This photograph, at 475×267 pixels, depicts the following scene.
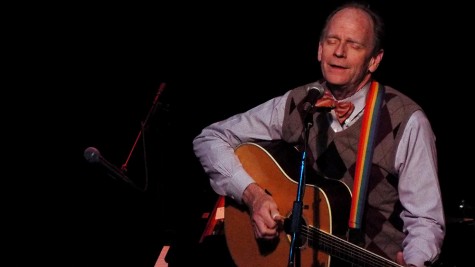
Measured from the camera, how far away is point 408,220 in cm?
220

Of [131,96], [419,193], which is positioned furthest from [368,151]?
[131,96]

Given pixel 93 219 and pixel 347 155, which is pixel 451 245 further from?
pixel 93 219

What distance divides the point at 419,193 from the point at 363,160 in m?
0.31

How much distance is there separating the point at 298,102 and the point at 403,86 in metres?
1.42

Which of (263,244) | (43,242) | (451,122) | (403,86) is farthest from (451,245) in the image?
(43,242)

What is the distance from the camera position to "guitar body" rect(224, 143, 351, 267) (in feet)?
7.55

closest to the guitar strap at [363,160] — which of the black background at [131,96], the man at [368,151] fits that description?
the man at [368,151]

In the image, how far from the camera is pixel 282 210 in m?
2.45

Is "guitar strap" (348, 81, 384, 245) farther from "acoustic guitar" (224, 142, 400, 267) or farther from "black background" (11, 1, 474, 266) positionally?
"black background" (11, 1, 474, 266)

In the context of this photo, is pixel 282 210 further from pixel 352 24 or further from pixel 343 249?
pixel 352 24

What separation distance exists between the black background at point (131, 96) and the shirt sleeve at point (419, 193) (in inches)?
82.3

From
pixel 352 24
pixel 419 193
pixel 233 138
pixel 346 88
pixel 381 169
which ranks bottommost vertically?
pixel 419 193

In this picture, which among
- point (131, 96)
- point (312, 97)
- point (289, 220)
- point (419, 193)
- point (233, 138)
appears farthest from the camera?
point (131, 96)

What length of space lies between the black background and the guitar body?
1.55 m
